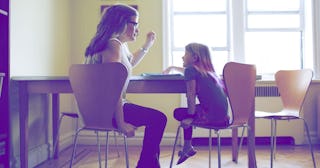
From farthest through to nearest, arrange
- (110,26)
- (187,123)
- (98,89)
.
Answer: (187,123) < (110,26) < (98,89)

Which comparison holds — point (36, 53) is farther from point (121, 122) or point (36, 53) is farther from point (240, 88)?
point (240, 88)

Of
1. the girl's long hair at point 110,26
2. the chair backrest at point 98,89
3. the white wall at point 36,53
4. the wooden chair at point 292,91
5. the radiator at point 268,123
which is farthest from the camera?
the radiator at point 268,123

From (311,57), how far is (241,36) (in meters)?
0.83

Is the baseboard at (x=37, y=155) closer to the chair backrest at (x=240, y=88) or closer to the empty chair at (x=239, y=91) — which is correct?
the empty chair at (x=239, y=91)

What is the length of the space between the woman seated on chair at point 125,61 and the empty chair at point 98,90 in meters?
0.06

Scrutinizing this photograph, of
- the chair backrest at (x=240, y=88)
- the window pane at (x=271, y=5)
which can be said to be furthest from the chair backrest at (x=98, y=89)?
the window pane at (x=271, y=5)

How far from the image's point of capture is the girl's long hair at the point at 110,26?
7.13ft

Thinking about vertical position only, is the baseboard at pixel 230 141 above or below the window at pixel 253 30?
below

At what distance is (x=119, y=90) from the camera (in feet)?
6.48

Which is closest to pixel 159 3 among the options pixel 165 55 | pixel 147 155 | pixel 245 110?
pixel 165 55

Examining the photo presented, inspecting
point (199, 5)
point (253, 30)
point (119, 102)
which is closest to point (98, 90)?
point (119, 102)

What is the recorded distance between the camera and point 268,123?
156 inches

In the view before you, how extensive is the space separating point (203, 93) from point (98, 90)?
72cm

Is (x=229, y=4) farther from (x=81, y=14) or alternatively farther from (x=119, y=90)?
(x=119, y=90)
